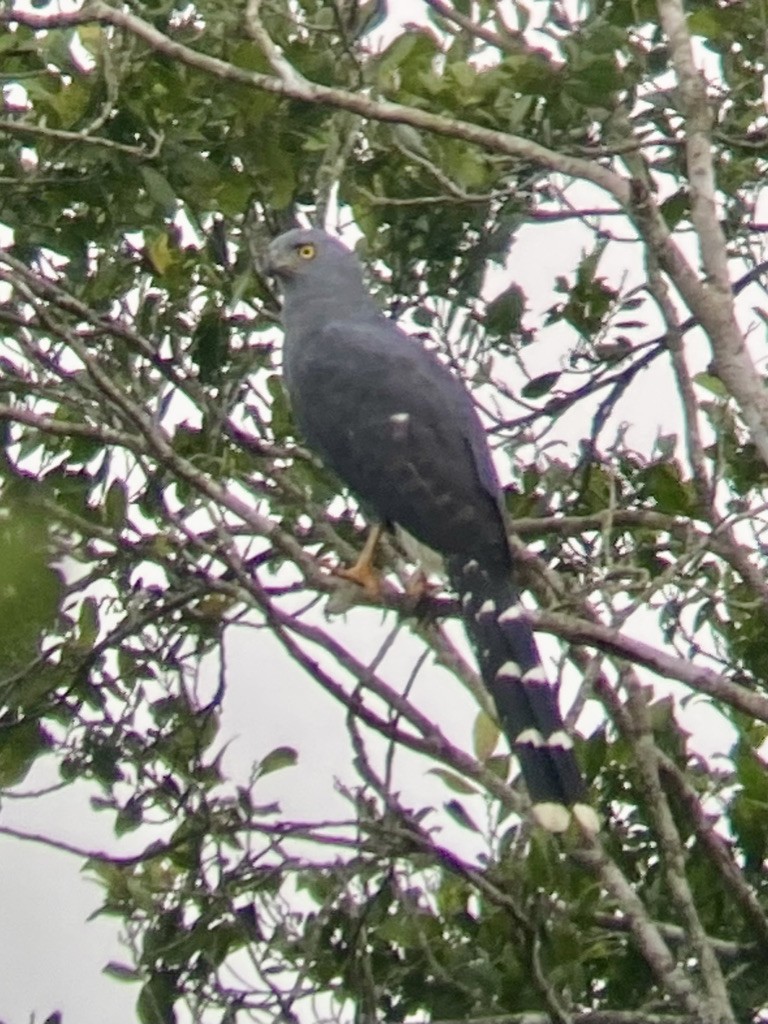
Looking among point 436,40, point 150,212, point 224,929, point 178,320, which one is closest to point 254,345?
point 178,320

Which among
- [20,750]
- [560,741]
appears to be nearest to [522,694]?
[560,741]

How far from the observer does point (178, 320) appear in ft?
10.4

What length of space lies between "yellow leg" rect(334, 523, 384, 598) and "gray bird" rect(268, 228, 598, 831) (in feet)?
0.16

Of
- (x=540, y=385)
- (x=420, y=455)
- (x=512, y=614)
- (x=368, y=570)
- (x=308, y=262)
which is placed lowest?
(x=512, y=614)

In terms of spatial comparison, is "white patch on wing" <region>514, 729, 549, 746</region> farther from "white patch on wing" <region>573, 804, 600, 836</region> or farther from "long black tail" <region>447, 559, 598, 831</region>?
"white patch on wing" <region>573, 804, 600, 836</region>

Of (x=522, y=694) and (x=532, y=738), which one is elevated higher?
(x=522, y=694)

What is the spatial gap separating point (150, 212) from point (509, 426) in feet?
3.53

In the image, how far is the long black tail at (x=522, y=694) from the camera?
271cm

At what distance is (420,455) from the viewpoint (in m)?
3.38

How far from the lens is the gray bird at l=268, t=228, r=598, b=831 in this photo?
2.86 metres

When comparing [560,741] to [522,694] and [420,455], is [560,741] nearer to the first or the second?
[522,694]

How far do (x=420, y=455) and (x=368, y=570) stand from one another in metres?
0.30

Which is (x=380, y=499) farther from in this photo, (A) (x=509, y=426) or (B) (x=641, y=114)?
(B) (x=641, y=114)

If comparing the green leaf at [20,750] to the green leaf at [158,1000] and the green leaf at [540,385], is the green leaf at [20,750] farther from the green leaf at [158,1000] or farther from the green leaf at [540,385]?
the green leaf at [540,385]
